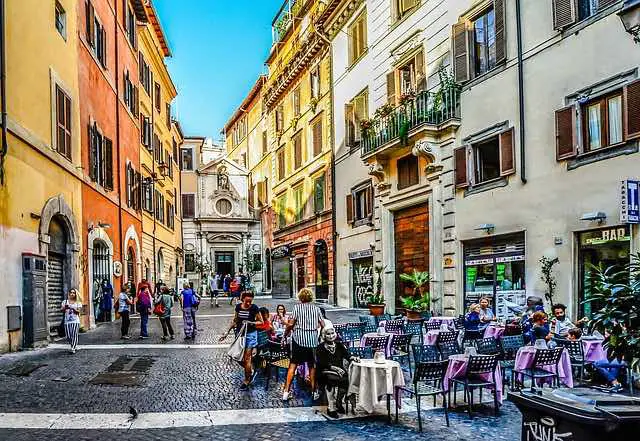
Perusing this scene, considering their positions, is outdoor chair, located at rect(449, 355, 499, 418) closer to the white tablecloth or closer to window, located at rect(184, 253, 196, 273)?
the white tablecloth

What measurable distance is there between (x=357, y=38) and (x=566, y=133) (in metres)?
14.5

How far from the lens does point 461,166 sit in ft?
60.8

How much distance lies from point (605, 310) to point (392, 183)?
17.9m

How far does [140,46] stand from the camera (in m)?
32.2

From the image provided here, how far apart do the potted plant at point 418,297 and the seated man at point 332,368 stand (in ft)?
33.9

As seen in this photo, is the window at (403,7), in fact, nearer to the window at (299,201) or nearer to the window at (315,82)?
the window at (315,82)

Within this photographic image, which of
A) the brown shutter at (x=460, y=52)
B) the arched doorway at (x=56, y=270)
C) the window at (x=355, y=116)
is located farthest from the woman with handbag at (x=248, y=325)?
the window at (x=355, y=116)

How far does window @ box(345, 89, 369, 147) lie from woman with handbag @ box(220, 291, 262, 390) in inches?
605

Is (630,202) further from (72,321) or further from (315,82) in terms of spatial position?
(315,82)

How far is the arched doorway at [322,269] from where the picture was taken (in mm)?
30812

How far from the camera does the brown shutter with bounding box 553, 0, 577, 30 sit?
46.6 ft

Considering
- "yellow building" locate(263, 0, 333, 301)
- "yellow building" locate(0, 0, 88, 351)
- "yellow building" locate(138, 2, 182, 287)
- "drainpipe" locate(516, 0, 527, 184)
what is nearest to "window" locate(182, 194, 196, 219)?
"yellow building" locate(138, 2, 182, 287)

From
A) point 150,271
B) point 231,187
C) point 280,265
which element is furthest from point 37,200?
point 231,187

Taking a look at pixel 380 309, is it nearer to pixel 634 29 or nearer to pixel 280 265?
pixel 634 29
